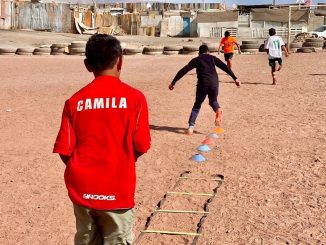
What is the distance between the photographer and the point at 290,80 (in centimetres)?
1535

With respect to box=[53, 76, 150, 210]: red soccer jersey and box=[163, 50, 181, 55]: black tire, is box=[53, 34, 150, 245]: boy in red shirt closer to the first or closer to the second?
box=[53, 76, 150, 210]: red soccer jersey

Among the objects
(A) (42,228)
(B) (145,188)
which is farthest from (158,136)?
(A) (42,228)

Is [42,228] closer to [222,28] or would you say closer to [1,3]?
[1,3]

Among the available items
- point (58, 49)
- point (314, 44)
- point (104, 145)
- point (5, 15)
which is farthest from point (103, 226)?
point (5, 15)

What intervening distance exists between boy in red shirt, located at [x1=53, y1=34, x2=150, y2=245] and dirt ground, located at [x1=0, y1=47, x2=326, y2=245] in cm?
179

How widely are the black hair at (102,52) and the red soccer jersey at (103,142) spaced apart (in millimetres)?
127

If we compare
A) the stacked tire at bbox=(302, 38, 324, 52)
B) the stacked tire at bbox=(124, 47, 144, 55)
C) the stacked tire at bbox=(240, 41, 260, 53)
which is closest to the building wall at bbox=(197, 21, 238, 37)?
the stacked tire at bbox=(240, 41, 260, 53)

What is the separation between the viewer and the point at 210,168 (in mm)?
6773

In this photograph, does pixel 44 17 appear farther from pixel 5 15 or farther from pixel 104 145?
pixel 104 145

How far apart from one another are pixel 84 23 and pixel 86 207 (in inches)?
1854

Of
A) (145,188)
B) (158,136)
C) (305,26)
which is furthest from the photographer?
(305,26)

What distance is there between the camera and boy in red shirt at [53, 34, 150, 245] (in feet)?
9.30

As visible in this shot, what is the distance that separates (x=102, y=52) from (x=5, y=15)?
42.2m

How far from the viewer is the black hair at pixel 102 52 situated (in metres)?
2.92
